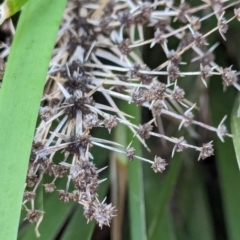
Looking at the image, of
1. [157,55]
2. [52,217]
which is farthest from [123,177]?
[157,55]

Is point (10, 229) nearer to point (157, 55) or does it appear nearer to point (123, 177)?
point (123, 177)

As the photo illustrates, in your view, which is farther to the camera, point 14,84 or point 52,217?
point 52,217

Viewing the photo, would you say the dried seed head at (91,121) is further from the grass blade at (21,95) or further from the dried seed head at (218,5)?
the dried seed head at (218,5)

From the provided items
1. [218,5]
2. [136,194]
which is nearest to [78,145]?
[136,194]

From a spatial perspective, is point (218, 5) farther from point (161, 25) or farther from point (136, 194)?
point (136, 194)

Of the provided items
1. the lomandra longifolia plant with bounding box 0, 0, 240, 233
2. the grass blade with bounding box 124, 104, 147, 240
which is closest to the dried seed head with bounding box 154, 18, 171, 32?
the lomandra longifolia plant with bounding box 0, 0, 240, 233
